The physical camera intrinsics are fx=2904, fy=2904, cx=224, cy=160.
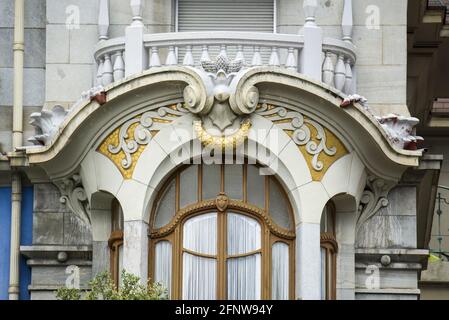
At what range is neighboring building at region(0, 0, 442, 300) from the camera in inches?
1839

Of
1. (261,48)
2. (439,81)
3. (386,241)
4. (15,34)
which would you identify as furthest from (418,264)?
(439,81)

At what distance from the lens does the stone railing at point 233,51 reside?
154 ft

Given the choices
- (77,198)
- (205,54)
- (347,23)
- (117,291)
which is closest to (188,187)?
(77,198)

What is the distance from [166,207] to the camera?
4725 cm

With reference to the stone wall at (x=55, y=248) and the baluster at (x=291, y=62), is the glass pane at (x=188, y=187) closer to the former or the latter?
the stone wall at (x=55, y=248)

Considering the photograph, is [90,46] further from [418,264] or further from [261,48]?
[418,264]

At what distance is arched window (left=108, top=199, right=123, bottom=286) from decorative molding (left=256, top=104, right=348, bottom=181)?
118 inches

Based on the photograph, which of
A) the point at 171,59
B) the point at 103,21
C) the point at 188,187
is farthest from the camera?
the point at 103,21

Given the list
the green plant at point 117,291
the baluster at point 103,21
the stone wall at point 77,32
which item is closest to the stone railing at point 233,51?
the baluster at point 103,21

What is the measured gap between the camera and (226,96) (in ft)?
152

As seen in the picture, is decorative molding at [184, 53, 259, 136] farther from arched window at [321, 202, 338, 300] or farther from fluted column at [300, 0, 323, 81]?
arched window at [321, 202, 338, 300]

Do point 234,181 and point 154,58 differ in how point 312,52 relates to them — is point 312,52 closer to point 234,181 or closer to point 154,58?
point 234,181

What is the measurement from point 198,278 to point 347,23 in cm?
503

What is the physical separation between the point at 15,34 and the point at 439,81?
1256 cm
